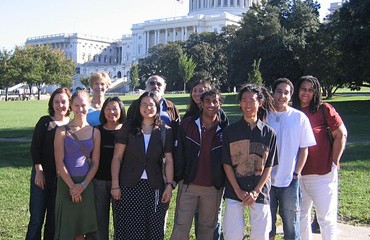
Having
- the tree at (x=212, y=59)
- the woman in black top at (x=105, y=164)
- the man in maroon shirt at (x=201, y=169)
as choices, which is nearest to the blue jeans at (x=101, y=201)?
the woman in black top at (x=105, y=164)

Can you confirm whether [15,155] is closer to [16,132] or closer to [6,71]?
[16,132]

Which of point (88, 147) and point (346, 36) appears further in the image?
point (346, 36)

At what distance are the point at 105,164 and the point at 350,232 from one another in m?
3.34

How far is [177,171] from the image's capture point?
4.87 meters

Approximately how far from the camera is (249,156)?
452cm

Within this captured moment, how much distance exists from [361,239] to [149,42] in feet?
358

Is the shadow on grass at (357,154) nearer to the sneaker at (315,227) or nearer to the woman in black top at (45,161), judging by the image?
the sneaker at (315,227)

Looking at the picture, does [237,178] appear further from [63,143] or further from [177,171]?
[63,143]

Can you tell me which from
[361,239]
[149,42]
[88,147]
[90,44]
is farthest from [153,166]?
[90,44]

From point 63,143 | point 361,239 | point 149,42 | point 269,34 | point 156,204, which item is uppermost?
point 149,42

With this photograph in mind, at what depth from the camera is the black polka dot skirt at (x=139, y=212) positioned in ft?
15.5

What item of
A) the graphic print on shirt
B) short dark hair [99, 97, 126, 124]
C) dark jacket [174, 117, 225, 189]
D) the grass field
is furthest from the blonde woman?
the graphic print on shirt

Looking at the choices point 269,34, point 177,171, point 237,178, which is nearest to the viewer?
point 237,178

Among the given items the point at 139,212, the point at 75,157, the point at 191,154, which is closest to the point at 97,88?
the point at 75,157
